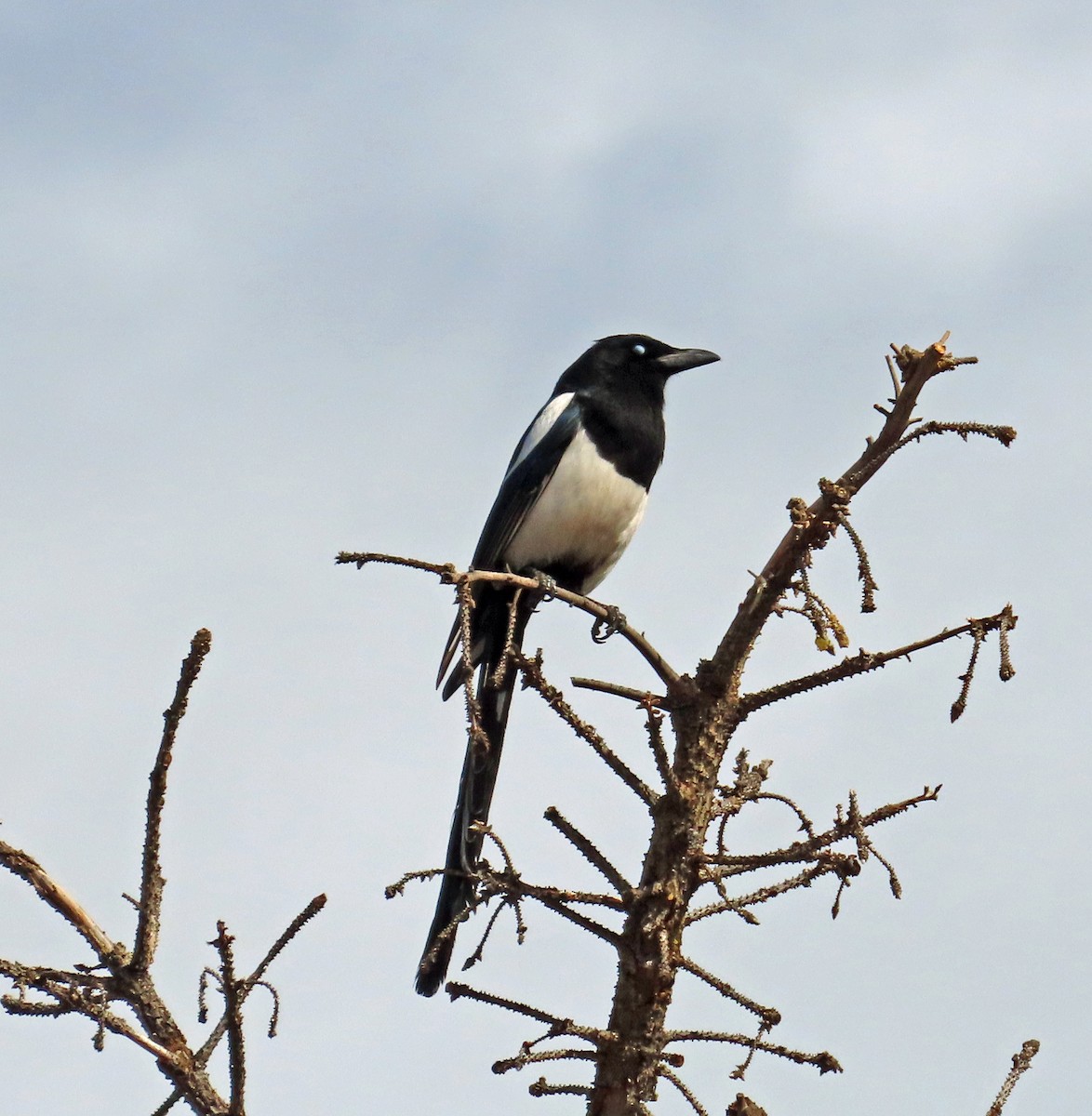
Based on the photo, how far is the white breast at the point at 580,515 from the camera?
19.6ft

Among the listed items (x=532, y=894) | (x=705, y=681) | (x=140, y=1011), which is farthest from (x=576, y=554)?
(x=140, y=1011)

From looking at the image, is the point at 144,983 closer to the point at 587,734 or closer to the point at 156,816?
the point at 156,816

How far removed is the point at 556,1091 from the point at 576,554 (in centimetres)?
306

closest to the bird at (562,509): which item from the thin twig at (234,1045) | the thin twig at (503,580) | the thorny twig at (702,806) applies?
the thin twig at (503,580)

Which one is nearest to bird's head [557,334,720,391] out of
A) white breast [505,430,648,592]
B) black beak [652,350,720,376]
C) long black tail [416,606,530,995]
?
black beak [652,350,720,376]

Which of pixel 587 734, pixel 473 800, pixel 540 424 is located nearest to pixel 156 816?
pixel 587 734

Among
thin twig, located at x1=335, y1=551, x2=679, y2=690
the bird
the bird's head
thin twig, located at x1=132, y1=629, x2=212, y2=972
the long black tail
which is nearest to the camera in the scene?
thin twig, located at x1=132, y1=629, x2=212, y2=972

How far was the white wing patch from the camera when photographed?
6.23 metres

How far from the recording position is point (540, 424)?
630cm

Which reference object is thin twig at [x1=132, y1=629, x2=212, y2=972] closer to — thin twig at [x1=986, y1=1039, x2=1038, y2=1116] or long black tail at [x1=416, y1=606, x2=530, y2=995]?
long black tail at [x1=416, y1=606, x2=530, y2=995]

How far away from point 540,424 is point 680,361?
2.62 feet

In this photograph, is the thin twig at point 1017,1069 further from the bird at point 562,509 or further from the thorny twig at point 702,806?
the bird at point 562,509

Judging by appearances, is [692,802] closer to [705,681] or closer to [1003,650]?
[705,681]

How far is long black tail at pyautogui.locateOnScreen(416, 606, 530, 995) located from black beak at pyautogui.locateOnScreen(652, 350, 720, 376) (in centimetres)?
132
